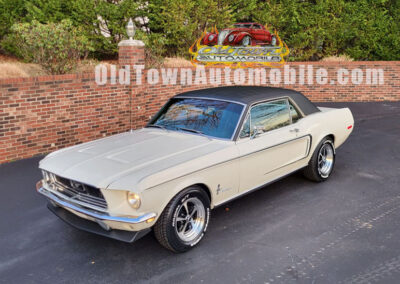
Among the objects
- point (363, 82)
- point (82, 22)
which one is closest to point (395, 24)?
point (363, 82)

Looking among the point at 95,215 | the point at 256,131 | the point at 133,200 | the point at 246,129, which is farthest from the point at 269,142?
the point at 95,215

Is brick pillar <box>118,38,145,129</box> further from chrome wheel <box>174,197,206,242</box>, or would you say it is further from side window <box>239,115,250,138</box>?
chrome wheel <box>174,197,206,242</box>

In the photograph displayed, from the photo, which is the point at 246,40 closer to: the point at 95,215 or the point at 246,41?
the point at 246,41

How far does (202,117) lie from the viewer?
519 cm

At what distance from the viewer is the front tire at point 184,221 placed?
4.02 meters

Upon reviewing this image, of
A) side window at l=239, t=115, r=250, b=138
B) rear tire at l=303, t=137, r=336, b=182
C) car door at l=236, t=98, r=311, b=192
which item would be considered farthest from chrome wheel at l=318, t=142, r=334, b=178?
side window at l=239, t=115, r=250, b=138

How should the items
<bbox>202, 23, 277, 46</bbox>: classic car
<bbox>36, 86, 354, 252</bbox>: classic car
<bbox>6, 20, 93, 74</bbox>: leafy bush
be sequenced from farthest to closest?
1. <bbox>202, 23, 277, 46</bbox>: classic car
2. <bbox>6, 20, 93, 74</bbox>: leafy bush
3. <bbox>36, 86, 354, 252</bbox>: classic car

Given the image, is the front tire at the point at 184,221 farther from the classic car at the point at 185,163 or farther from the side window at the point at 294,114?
the side window at the point at 294,114

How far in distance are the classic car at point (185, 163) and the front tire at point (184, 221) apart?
11mm

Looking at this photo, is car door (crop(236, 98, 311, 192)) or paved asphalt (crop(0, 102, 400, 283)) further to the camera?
car door (crop(236, 98, 311, 192))

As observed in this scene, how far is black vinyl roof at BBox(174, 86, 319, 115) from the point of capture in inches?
208

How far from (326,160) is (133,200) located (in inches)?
147

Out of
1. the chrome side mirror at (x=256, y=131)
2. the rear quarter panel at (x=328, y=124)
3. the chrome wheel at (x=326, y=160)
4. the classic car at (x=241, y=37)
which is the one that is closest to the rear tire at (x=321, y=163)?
the chrome wheel at (x=326, y=160)

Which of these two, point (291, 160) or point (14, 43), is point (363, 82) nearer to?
point (291, 160)
